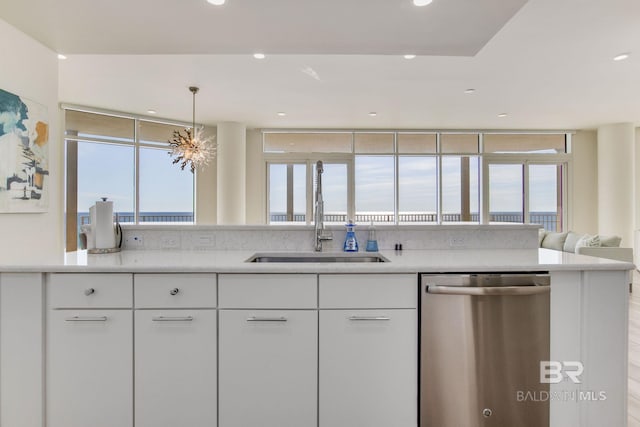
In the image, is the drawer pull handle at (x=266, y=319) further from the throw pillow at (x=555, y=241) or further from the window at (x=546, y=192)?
the window at (x=546, y=192)

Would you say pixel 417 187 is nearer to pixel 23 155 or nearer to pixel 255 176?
pixel 255 176

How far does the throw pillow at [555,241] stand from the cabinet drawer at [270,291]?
206 inches

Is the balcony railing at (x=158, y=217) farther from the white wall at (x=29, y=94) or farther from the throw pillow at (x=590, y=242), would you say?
the throw pillow at (x=590, y=242)

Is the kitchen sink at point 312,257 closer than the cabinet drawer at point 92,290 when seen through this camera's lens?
No

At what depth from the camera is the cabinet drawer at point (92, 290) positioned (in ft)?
5.09

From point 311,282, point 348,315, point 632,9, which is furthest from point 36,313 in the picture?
point 632,9

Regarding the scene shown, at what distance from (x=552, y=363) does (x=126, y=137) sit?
6351 mm

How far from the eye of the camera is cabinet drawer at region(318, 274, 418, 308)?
156cm

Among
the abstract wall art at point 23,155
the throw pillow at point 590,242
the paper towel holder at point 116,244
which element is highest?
the abstract wall art at point 23,155

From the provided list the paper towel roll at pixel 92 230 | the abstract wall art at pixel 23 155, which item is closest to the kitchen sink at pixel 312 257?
the paper towel roll at pixel 92 230

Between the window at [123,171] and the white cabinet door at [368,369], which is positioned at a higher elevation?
the window at [123,171]

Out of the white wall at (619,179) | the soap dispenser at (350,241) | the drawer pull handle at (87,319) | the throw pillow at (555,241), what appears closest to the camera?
the drawer pull handle at (87,319)

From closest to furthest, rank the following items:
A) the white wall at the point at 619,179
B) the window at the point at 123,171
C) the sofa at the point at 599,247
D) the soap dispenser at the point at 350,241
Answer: the soap dispenser at the point at 350,241
the sofa at the point at 599,247
the window at the point at 123,171
the white wall at the point at 619,179

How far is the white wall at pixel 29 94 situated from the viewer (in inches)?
86.7
